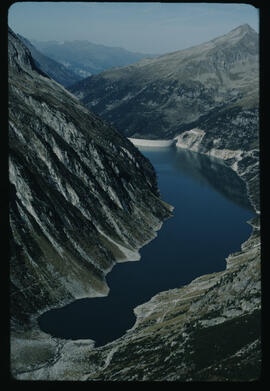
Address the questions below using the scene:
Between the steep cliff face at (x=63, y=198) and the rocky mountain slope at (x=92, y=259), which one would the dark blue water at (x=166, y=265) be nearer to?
the rocky mountain slope at (x=92, y=259)

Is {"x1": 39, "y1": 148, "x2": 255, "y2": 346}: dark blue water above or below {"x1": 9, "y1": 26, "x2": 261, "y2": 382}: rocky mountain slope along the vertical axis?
below

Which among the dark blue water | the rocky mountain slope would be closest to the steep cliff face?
the rocky mountain slope

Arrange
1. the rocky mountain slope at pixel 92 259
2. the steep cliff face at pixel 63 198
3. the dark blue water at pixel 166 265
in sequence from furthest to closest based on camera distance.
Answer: the steep cliff face at pixel 63 198 → the dark blue water at pixel 166 265 → the rocky mountain slope at pixel 92 259

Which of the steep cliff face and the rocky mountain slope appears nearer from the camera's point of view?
the rocky mountain slope

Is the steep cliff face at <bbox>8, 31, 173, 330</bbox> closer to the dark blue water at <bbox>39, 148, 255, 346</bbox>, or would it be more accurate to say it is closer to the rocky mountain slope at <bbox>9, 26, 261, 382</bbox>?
the rocky mountain slope at <bbox>9, 26, 261, 382</bbox>

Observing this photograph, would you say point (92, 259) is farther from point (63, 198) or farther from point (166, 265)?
point (166, 265)

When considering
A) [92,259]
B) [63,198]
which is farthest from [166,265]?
[63,198]

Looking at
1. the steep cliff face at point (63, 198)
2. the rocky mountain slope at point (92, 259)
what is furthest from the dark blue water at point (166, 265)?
the steep cliff face at point (63, 198)
